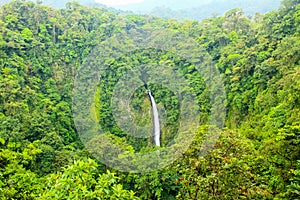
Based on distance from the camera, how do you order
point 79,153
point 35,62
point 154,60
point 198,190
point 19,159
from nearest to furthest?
point 198,190 < point 19,159 < point 79,153 < point 35,62 < point 154,60

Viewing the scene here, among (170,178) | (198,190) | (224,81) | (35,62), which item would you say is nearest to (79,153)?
(170,178)

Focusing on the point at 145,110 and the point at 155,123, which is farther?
the point at 145,110

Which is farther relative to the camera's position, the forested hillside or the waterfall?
the waterfall

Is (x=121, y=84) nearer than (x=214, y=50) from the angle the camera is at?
No

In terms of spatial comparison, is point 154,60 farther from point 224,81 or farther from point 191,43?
point 224,81

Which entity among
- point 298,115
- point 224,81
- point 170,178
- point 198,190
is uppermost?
point 224,81

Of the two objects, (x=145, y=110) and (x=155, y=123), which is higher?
(x=145, y=110)

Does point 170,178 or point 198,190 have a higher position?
point 198,190

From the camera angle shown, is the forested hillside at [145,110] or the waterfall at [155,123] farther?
the waterfall at [155,123]
